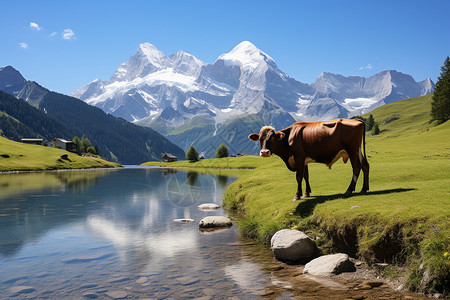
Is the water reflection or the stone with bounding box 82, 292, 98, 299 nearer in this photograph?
the stone with bounding box 82, 292, 98, 299

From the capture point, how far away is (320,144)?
17.6 metres

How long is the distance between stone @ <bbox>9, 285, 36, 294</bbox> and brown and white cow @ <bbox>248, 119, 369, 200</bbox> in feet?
40.0

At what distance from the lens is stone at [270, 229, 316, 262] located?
558 inches

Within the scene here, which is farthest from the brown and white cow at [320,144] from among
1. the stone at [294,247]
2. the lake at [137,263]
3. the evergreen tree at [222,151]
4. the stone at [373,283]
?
the evergreen tree at [222,151]

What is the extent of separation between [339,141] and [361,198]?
3229 mm

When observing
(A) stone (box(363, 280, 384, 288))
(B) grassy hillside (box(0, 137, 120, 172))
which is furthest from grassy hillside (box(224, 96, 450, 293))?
(B) grassy hillside (box(0, 137, 120, 172))

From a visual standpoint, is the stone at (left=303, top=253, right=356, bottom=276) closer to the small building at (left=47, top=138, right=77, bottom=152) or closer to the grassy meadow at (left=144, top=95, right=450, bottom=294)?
the grassy meadow at (left=144, top=95, right=450, bottom=294)

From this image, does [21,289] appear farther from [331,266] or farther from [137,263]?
[331,266]

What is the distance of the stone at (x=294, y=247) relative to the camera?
46.5ft

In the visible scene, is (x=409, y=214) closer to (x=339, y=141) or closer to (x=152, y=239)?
(x=339, y=141)

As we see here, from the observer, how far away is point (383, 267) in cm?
1162

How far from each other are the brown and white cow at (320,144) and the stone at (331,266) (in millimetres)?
6281

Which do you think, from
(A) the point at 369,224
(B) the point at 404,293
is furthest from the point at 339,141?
(B) the point at 404,293

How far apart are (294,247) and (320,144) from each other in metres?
6.22
